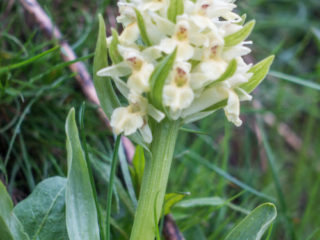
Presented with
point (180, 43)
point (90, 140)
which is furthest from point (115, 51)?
point (90, 140)

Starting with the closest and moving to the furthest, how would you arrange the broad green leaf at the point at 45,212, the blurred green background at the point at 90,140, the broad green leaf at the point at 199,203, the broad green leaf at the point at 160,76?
the broad green leaf at the point at 160,76 < the broad green leaf at the point at 45,212 < the broad green leaf at the point at 199,203 < the blurred green background at the point at 90,140

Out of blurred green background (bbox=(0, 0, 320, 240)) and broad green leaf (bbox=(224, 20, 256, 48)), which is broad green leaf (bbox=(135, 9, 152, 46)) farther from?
blurred green background (bbox=(0, 0, 320, 240))

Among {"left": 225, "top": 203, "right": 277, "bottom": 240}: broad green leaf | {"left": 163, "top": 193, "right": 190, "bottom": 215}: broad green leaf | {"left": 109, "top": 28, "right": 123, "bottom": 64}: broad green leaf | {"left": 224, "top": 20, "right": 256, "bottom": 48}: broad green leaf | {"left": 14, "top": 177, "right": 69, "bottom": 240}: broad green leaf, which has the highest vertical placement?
{"left": 109, "top": 28, "right": 123, "bottom": 64}: broad green leaf

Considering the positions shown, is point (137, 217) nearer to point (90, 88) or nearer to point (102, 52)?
point (102, 52)

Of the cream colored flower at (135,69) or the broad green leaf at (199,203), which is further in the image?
the broad green leaf at (199,203)

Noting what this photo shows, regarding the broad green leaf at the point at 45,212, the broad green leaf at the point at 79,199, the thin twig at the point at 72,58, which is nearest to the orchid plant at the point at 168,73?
the broad green leaf at the point at 79,199

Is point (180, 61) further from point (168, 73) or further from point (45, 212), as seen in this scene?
point (45, 212)

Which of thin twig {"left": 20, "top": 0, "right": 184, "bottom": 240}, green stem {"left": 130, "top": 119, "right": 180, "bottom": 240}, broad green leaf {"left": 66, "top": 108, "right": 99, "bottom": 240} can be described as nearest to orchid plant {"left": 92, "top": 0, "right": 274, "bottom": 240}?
green stem {"left": 130, "top": 119, "right": 180, "bottom": 240}

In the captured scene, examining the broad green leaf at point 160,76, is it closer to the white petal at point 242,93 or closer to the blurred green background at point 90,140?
the white petal at point 242,93

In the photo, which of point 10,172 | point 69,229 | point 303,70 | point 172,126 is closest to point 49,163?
point 10,172
